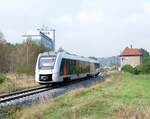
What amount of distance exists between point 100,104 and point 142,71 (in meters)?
79.3

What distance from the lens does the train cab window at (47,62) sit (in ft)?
124

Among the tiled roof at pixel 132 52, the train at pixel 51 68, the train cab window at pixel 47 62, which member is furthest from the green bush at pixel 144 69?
the train cab window at pixel 47 62

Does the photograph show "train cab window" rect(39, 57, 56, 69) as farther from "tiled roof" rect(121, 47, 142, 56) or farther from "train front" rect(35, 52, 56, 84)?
"tiled roof" rect(121, 47, 142, 56)

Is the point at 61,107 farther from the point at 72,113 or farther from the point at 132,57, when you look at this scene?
the point at 132,57

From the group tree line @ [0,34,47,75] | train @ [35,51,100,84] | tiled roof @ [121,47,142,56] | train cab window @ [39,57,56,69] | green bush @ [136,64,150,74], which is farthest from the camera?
tiled roof @ [121,47,142,56]

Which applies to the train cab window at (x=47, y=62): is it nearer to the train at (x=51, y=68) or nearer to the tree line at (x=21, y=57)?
the train at (x=51, y=68)

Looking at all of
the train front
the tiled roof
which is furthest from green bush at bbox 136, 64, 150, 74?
the train front

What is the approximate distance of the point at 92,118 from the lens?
12.7 metres

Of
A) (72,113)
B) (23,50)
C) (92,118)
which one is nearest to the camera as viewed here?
(92,118)

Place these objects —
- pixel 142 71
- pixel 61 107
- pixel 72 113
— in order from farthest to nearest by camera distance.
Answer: pixel 142 71, pixel 61 107, pixel 72 113

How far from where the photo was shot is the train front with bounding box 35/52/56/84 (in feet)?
123

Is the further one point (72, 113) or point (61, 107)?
point (61, 107)

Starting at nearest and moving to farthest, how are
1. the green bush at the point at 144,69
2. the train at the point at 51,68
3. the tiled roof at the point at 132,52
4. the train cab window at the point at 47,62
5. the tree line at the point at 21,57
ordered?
1. the train at the point at 51,68
2. the train cab window at the point at 47,62
3. the tree line at the point at 21,57
4. the green bush at the point at 144,69
5. the tiled roof at the point at 132,52

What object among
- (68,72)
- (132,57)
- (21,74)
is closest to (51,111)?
(68,72)
